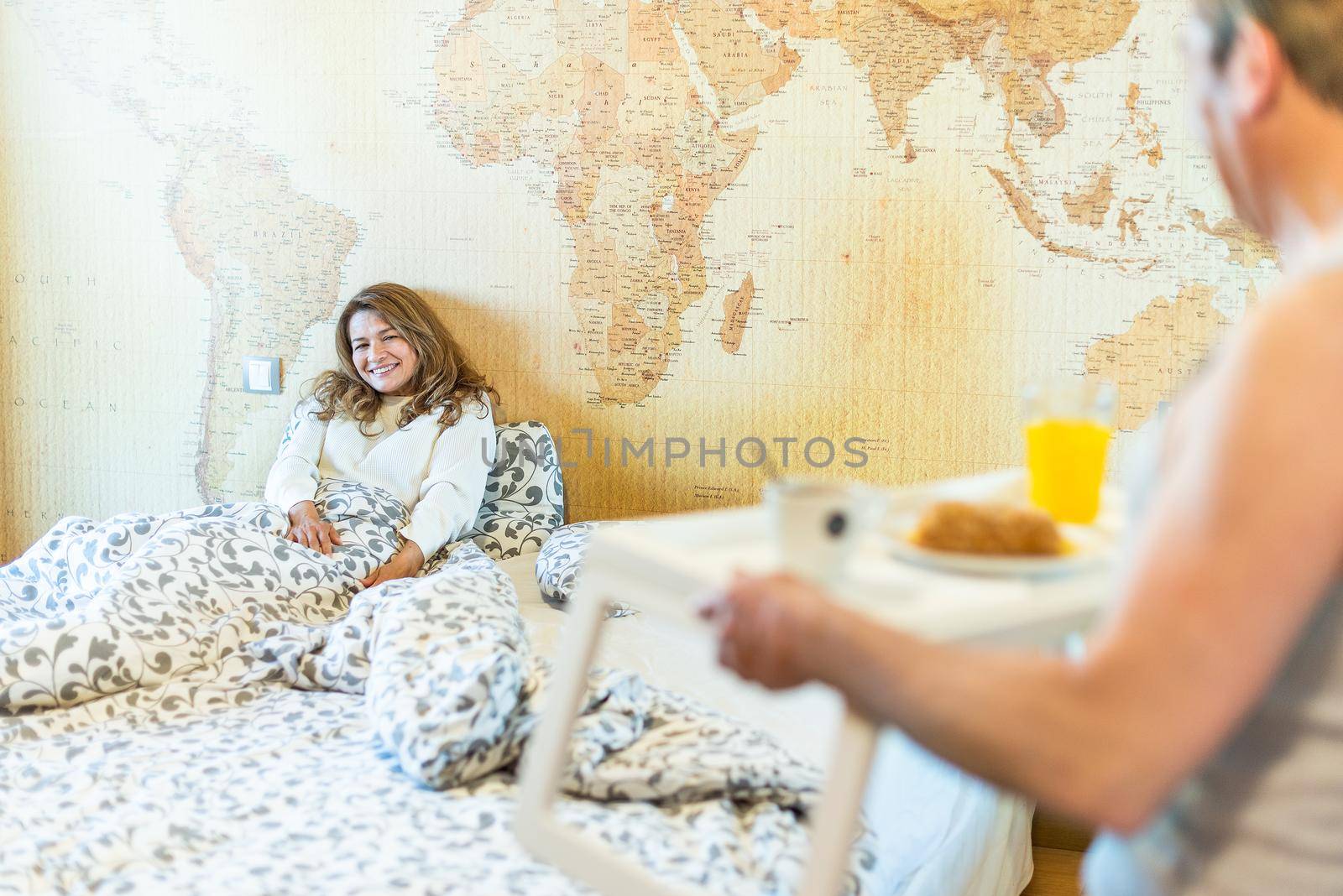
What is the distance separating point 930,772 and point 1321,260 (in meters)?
1.26

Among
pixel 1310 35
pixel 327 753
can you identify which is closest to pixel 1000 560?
pixel 1310 35

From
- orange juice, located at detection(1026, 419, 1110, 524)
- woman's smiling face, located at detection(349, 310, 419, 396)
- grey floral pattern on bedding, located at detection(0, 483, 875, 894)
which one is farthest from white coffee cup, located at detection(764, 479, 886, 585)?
woman's smiling face, located at detection(349, 310, 419, 396)

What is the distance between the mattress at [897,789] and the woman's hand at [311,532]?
51 cm

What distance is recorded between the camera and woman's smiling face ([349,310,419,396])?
9.32 ft

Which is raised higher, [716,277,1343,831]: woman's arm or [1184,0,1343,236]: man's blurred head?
[1184,0,1343,236]: man's blurred head

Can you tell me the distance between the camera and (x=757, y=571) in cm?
74

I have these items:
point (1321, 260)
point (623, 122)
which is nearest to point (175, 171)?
point (623, 122)

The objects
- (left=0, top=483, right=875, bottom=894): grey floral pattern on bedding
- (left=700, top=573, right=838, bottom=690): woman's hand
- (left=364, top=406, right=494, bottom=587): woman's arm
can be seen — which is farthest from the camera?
(left=364, top=406, right=494, bottom=587): woman's arm

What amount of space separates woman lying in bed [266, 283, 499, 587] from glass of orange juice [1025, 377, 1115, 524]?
1777 mm

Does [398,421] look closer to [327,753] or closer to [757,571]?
[327,753]

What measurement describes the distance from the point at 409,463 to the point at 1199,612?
235 centimetres

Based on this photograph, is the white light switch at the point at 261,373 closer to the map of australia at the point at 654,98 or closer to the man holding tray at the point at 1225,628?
the map of australia at the point at 654,98

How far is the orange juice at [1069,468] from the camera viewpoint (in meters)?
1.00

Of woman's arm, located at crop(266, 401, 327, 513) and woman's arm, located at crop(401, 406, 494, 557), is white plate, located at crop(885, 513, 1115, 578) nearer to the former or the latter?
woman's arm, located at crop(401, 406, 494, 557)
